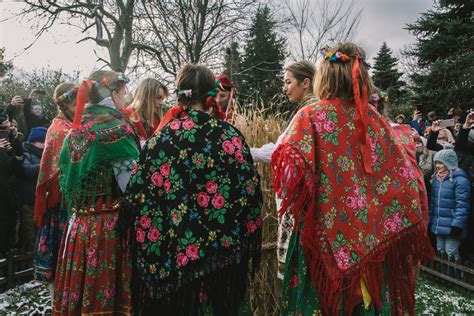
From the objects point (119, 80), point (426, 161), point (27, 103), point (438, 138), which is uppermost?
point (27, 103)

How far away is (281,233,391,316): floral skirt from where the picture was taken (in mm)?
1957

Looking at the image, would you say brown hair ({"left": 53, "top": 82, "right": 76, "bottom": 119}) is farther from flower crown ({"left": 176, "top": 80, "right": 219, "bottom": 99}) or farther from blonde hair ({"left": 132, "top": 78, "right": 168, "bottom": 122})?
flower crown ({"left": 176, "top": 80, "right": 219, "bottom": 99})

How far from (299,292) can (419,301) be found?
9.42ft

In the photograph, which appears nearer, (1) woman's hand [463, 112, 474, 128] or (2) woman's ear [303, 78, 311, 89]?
(2) woman's ear [303, 78, 311, 89]

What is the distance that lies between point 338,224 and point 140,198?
101 cm

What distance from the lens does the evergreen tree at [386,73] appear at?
2339 cm

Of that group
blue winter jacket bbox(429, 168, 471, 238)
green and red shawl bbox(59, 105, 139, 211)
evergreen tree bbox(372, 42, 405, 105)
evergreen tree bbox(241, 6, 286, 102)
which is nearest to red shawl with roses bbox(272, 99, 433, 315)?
green and red shawl bbox(59, 105, 139, 211)

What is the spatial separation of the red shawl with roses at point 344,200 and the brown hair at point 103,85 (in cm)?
132

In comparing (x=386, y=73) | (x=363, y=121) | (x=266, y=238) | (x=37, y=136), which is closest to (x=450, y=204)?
(x=266, y=238)

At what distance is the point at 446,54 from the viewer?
14.2 m

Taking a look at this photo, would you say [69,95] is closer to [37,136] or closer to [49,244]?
[49,244]

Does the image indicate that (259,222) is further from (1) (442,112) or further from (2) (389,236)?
(1) (442,112)

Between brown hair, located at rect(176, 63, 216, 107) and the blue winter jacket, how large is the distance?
4147mm

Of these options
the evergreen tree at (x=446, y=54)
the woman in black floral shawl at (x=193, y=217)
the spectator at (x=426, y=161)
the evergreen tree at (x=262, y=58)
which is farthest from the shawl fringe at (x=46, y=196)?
the evergreen tree at (x=446, y=54)
